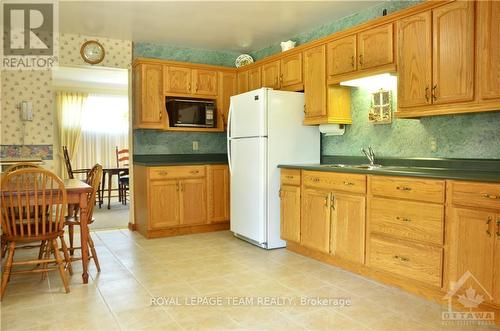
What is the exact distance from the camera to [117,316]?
7.79 feet

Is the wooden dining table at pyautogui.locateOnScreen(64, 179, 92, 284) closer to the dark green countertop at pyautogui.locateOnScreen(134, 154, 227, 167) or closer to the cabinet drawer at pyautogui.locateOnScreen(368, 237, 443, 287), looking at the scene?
the dark green countertop at pyautogui.locateOnScreen(134, 154, 227, 167)

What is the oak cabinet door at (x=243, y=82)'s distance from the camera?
5003mm

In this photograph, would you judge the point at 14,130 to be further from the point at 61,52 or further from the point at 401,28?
the point at 401,28

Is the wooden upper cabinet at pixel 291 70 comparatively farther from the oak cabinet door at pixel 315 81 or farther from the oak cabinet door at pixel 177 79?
the oak cabinet door at pixel 177 79

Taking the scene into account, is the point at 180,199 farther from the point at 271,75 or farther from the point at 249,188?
the point at 271,75

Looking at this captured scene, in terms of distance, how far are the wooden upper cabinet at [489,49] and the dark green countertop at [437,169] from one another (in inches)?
20.5

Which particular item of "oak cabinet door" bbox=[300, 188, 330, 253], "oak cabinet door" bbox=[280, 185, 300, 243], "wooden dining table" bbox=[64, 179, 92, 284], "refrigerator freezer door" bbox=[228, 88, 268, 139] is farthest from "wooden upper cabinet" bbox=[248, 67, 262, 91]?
"wooden dining table" bbox=[64, 179, 92, 284]

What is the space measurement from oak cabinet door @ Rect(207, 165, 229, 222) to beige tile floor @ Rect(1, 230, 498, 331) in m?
1.04

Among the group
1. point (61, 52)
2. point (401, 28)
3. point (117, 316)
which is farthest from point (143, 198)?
point (401, 28)

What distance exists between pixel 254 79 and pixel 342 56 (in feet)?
4.97

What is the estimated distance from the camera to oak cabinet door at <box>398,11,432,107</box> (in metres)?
2.82

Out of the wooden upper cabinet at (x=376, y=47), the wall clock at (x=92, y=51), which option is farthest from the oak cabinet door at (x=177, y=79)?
the wooden upper cabinet at (x=376, y=47)

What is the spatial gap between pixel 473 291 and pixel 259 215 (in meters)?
2.07

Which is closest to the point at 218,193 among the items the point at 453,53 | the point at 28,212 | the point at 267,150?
the point at 267,150
